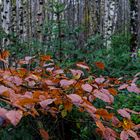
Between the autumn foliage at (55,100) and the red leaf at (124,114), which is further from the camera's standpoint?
the red leaf at (124,114)

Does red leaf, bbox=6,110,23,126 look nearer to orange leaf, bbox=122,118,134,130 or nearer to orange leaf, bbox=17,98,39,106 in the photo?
orange leaf, bbox=17,98,39,106

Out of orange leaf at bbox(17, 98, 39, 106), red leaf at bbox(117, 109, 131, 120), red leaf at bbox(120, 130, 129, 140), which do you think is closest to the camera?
orange leaf at bbox(17, 98, 39, 106)

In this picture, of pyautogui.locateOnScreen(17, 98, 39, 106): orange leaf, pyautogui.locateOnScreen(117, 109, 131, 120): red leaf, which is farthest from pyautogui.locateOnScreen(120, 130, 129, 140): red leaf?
pyautogui.locateOnScreen(17, 98, 39, 106): orange leaf

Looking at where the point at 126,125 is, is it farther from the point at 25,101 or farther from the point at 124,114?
the point at 25,101

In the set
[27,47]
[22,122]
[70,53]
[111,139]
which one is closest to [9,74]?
[22,122]

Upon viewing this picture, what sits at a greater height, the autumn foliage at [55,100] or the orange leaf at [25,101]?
the orange leaf at [25,101]

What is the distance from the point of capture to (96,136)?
98.1 inches

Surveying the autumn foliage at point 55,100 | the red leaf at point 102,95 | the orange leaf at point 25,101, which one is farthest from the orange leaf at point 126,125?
the orange leaf at point 25,101

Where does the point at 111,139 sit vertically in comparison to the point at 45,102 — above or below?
below

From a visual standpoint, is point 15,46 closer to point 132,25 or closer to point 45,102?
point 132,25

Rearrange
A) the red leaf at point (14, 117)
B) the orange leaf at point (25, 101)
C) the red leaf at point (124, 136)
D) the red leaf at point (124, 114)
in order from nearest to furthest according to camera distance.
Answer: the red leaf at point (14, 117), the orange leaf at point (25, 101), the red leaf at point (124, 136), the red leaf at point (124, 114)

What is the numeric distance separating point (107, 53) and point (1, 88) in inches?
247

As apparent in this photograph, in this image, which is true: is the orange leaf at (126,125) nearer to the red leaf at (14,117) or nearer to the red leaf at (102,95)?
the red leaf at (102,95)

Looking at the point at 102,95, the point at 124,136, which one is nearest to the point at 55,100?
the point at 102,95
